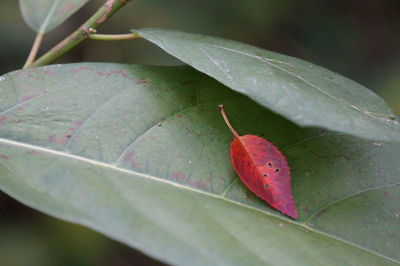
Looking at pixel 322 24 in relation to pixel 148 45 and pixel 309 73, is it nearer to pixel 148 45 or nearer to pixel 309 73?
pixel 148 45

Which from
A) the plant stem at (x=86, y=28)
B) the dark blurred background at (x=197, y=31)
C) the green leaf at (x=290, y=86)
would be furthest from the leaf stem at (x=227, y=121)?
the dark blurred background at (x=197, y=31)

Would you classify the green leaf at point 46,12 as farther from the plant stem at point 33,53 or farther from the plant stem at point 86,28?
the plant stem at point 86,28

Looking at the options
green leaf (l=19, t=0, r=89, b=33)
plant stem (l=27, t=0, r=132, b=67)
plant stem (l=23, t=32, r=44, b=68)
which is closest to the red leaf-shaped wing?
plant stem (l=27, t=0, r=132, b=67)

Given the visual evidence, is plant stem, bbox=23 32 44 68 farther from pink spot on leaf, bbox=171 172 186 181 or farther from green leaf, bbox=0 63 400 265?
pink spot on leaf, bbox=171 172 186 181

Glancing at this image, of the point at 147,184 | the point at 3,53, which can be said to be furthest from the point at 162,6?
the point at 147,184

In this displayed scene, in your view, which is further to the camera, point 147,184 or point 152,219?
point 147,184

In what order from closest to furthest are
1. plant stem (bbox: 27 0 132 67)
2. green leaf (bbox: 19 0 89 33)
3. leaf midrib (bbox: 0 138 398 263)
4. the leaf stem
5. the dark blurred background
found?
leaf midrib (bbox: 0 138 398 263) → the leaf stem → plant stem (bbox: 27 0 132 67) → green leaf (bbox: 19 0 89 33) → the dark blurred background

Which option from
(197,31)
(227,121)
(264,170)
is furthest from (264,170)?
(197,31)
